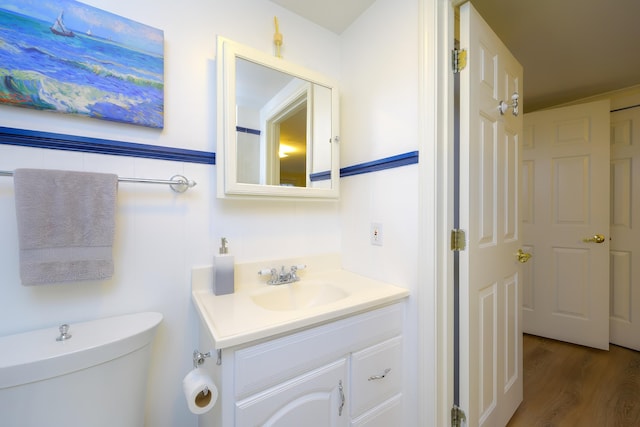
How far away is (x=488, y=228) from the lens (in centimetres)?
117

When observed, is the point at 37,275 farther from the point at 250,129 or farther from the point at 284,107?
the point at 284,107

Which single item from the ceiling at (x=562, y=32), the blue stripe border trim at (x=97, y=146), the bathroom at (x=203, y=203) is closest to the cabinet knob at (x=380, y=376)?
the bathroom at (x=203, y=203)

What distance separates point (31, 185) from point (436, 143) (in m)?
1.35

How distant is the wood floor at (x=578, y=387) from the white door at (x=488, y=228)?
227 mm

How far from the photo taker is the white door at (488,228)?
1.05 m

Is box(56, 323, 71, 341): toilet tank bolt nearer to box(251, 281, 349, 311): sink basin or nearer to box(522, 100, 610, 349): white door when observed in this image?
box(251, 281, 349, 311): sink basin

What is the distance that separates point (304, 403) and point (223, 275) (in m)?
0.54

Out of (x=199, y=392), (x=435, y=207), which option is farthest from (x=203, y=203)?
(x=435, y=207)

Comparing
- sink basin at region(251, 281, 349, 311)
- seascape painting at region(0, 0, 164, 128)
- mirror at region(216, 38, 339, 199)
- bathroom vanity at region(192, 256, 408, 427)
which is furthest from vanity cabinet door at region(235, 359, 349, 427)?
seascape painting at region(0, 0, 164, 128)

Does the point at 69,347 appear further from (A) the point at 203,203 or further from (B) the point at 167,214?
(A) the point at 203,203

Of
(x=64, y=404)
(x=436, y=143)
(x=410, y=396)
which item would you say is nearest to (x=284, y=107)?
(x=436, y=143)

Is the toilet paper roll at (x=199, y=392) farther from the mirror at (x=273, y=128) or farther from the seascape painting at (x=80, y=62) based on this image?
the seascape painting at (x=80, y=62)

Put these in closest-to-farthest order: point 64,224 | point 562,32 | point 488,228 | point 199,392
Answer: point 199,392, point 64,224, point 488,228, point 562,32

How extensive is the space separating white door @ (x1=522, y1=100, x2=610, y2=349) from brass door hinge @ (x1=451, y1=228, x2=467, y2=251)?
187 cm
